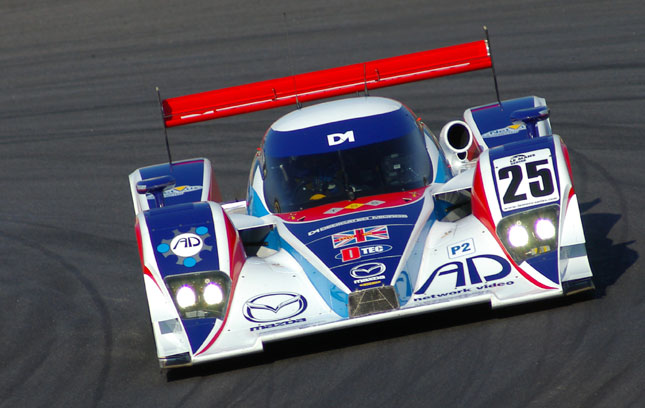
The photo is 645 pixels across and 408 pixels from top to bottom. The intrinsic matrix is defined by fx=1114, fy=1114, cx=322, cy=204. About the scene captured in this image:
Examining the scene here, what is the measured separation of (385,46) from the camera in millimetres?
19797

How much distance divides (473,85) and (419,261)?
352 inches

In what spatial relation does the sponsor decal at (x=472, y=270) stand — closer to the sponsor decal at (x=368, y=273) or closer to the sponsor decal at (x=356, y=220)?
the sponsor decal at (x=368, y=273)

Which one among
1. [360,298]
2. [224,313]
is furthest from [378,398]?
[224,313]

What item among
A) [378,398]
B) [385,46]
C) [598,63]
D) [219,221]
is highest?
[385,46]

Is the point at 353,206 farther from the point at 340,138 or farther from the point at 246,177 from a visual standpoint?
the point at 246,177

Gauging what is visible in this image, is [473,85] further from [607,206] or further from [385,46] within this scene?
[607,206]

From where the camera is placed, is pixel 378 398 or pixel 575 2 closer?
pixel 378 398

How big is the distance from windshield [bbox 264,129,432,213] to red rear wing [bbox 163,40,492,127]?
1789 millimetres

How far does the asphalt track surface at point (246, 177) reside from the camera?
23.6ft

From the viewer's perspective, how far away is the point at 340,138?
9.31 metres

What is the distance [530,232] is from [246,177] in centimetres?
620

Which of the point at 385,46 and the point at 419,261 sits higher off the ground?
the point at 385,46

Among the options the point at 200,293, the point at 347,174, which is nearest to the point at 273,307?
the point at 200,293

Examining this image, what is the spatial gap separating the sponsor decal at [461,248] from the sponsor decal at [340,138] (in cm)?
166
